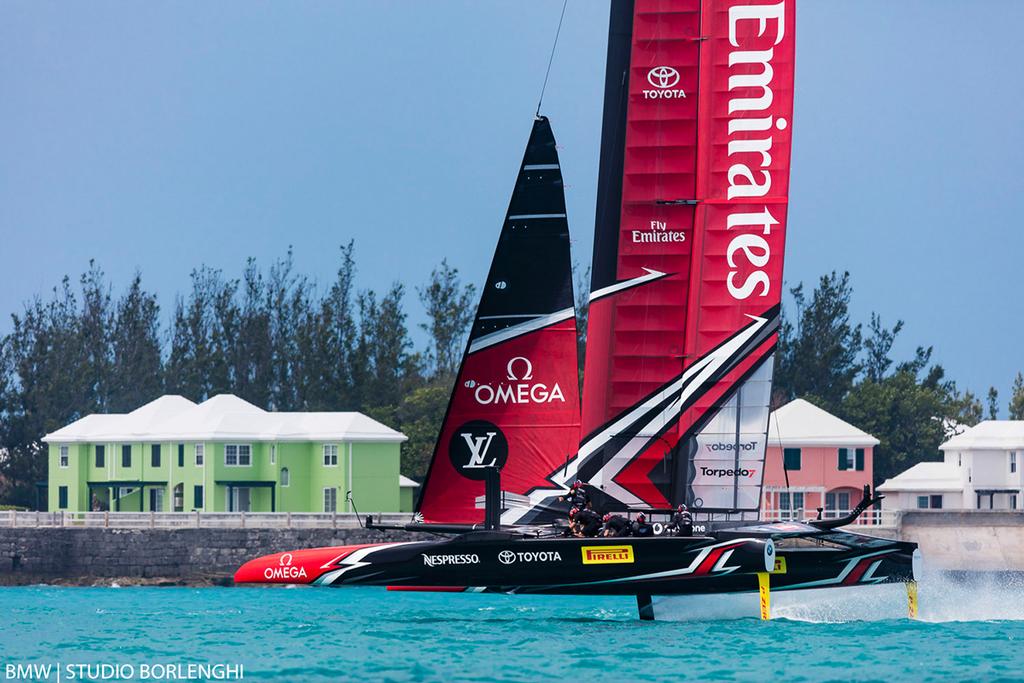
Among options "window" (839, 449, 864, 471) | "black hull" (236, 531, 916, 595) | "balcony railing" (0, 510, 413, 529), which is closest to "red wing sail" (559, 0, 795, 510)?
"black hull" (236, 531, 916, 595)

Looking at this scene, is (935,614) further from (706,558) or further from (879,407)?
(879,407)

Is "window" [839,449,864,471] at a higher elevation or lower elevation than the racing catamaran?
lower

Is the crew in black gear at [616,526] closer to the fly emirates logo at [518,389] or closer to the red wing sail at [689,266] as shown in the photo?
the red wing sail at [689,266]

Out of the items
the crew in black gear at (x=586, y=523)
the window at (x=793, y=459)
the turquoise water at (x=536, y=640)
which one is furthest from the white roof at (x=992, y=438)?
the crew in black gear at (x=586, y=523)

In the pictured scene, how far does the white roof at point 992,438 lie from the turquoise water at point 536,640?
87.9ft

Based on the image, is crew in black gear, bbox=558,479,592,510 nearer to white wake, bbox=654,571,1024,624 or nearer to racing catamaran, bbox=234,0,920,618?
racing catamaran, bbox=234,0,920,618

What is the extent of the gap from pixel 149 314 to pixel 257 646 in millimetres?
73185

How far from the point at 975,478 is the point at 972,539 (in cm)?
1204

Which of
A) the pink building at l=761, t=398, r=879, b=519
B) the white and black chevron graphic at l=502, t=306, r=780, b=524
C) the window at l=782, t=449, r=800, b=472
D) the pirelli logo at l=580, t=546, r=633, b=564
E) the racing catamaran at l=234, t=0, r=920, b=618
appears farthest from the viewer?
the window at l=782, t=449, r=800, b=472

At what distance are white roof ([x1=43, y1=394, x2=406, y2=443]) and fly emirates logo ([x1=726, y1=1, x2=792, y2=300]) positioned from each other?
126 ft

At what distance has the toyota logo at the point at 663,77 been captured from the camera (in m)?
31.9

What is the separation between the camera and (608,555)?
3041 centimetres

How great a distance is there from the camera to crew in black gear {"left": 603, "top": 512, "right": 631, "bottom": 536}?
31.0 metres

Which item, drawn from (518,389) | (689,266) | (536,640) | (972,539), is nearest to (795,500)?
(972,539)
